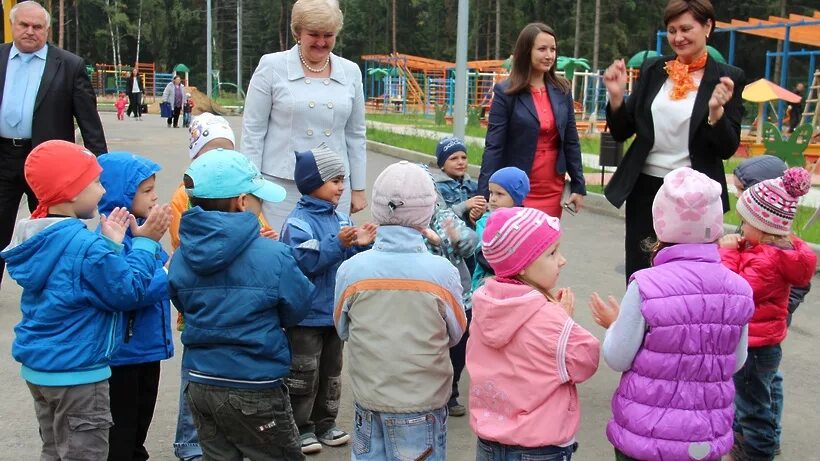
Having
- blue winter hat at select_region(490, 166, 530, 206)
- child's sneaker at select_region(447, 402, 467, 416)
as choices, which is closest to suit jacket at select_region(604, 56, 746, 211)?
blue winter hat at select_region(490, 166, 530, 206)

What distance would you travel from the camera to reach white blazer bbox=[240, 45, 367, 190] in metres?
4.87

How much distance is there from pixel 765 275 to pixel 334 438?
2.13 m

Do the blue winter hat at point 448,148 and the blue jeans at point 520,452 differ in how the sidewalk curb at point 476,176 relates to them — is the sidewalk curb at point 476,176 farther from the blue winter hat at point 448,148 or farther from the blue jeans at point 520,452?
the blue jeans at point 520,452

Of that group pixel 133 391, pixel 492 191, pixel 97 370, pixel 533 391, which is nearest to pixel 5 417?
pixel 133 391

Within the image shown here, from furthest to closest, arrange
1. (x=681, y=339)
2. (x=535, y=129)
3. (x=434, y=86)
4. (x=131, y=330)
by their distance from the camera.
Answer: (x=434, y=86), (x=535, y=129), (x=131, y=330), (x=681, y=339)

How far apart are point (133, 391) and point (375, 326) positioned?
1.20 meters

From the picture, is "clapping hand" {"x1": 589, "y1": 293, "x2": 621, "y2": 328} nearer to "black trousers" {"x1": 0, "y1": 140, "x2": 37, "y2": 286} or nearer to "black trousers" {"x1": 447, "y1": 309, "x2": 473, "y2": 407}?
"black trousers" {"x1": 447, "y1": 309, "x2": 473, "y2": 407}

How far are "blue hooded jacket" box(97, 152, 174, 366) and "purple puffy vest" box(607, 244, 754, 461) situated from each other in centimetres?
189

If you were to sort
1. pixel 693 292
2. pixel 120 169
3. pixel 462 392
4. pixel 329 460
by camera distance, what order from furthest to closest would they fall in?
pixel 462 392
pixel 329 460
pixel 120 169
pixel 693 292

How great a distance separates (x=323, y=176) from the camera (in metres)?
3.95

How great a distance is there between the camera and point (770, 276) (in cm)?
382

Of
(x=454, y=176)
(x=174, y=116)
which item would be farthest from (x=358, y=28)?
(x=454, y=176)

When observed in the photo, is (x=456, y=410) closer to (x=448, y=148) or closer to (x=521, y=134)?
(x=448, y=148)

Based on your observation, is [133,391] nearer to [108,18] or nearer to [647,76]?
[647,76]
